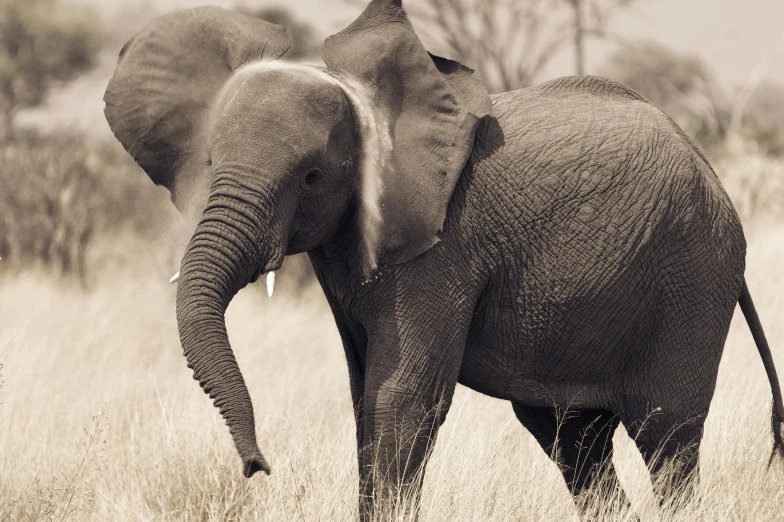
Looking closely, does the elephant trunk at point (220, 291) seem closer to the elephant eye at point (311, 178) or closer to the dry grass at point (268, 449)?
the elephant eye at point (311, 178)

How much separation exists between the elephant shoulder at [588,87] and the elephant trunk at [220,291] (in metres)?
1.36

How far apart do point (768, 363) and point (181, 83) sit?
2.58m

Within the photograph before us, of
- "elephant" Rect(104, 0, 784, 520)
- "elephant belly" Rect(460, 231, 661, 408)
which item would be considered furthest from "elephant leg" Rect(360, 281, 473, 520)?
"elephant belly" Rect(460, 231, 661, 408)

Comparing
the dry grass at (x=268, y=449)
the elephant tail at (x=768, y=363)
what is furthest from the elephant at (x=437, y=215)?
the dry grass at (x=268, y=449)

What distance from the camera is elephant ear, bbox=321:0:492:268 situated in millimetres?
3963

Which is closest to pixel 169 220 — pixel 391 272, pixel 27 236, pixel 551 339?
pixel 391 272

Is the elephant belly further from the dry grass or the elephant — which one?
the dry grass

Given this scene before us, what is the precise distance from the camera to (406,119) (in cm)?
405

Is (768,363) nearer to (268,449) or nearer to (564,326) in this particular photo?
(564,326)

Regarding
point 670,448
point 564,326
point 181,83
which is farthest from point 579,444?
point 181,83

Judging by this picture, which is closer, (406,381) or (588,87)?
(406,381)

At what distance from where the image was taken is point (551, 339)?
4.26 m

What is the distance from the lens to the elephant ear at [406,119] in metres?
3.96

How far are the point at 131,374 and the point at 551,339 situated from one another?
4.60 m
